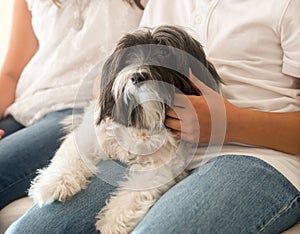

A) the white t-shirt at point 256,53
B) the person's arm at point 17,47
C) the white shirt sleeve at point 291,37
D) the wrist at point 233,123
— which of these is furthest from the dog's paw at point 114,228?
the person's arm at point 17,47

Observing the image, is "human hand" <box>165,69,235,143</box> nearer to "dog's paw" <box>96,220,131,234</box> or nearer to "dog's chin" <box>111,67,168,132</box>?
"dog's chin" <box>111,67,168,132</box>

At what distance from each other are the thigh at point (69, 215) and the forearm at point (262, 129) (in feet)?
1.21

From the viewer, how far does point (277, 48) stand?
126cm

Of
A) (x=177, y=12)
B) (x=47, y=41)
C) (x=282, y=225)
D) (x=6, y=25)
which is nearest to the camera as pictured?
(x=282, y=225)

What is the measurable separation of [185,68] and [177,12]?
38cm

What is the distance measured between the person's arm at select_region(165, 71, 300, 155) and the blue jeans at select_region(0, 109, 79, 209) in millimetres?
542

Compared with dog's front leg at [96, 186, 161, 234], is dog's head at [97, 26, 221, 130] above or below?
above

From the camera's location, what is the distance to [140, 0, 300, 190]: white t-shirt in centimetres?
120

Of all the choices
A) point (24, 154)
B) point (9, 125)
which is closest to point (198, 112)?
point (24, 154)

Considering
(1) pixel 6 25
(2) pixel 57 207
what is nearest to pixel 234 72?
(2) pixel 57 207

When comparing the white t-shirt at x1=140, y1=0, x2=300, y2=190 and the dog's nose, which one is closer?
the dog's nose

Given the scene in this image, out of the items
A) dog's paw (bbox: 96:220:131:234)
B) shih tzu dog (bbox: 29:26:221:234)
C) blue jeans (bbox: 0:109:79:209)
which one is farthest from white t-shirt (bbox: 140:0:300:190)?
blue jeans (bbox: 0:109:79:209)

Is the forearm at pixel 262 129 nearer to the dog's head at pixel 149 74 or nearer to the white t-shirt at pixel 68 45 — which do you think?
the dog's head at pixel 149 74

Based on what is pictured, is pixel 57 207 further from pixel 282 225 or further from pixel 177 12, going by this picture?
pixel 177 12
